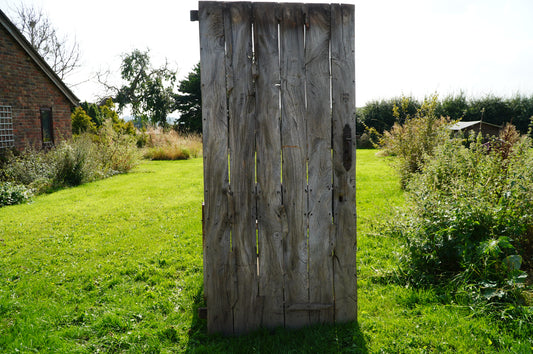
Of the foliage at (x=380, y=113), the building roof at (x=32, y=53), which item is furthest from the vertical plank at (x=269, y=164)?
the foliage at (x=380, y=113)

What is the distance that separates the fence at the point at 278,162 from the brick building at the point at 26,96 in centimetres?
1298

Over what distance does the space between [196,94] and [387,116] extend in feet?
61.1

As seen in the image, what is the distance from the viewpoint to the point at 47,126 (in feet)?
48.1

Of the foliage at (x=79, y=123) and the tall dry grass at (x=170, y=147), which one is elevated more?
the foliage at (x=79, y=123)

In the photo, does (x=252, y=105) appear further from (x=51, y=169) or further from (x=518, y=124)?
(x=518, y=124)

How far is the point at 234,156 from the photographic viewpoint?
2.67m

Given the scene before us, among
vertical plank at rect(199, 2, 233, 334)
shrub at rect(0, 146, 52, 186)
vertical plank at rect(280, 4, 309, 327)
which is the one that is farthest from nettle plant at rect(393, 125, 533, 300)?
shrub at rect(0, 146, 52, 186)

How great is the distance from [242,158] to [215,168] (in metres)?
0.22

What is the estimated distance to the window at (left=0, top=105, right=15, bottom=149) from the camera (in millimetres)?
12188

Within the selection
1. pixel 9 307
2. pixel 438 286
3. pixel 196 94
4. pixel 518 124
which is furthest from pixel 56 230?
pixel 196 94

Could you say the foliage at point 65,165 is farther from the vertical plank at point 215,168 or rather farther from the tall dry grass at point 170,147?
the vertical plank at point 215,168

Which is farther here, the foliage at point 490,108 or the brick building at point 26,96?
the foliage at point 490,108

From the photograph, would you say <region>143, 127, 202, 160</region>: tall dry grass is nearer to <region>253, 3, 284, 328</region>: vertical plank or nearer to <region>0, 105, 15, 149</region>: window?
<region>0, 105, 15, 149</region>: window

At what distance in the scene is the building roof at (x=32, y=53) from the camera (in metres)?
12.2
